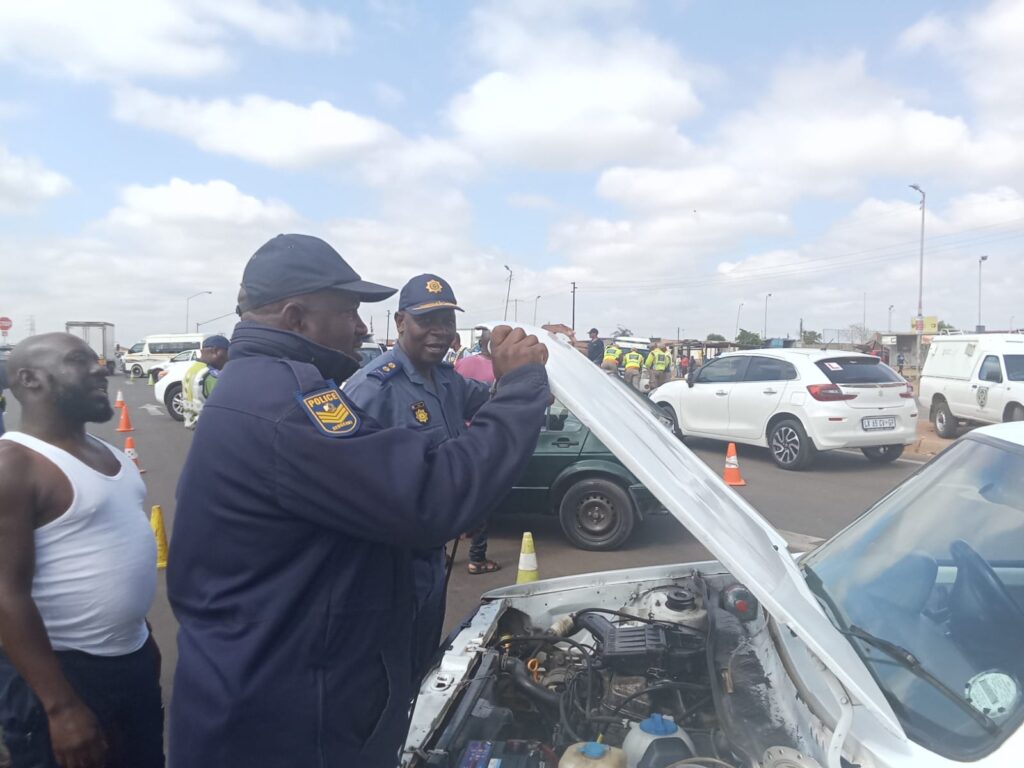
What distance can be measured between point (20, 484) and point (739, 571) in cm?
187

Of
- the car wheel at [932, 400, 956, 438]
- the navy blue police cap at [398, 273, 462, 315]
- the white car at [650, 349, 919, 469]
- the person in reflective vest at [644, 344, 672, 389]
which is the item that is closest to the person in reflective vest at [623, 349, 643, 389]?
the person in reflective vest at [644, 344, 672, 389]

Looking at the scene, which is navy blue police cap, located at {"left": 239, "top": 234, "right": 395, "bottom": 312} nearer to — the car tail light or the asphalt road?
the asphalt road

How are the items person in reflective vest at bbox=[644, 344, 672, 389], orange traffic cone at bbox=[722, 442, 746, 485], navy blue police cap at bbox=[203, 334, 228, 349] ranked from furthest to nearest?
person in reflective vest at bbox=[644, 344, 672, 389]
orange traffic cone at bbox=[722, 442, 746, 485]
navy blue police cap at bbox=[203, 334, 228, 349]

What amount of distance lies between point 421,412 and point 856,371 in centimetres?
857

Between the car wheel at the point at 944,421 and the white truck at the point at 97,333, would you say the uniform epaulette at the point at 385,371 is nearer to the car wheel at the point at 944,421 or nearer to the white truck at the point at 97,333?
the car wheel at the point at 944,421

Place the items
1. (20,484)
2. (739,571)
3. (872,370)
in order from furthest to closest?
(872,370) < (20,484) < (739,571)

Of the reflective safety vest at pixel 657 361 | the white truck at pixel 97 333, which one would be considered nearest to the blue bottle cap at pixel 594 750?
the reflective safety vest at pixel 657 361

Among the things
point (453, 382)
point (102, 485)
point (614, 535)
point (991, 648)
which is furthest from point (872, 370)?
point (102, 485)

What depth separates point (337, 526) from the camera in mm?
1371

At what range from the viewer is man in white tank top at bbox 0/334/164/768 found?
6.37 feet

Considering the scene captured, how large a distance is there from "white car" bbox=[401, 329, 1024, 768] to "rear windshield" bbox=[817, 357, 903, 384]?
8.26 meters

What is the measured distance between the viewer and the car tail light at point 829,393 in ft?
32.3

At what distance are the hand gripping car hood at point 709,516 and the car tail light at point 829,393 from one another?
8.44 meters

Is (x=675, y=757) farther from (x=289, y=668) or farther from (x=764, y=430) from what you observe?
(x=764, y=430)
